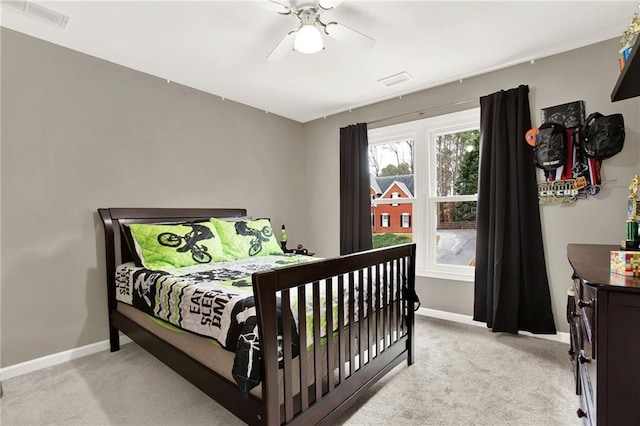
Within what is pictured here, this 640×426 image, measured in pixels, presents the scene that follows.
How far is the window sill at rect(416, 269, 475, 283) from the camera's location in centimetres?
313

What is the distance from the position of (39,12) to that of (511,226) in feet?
12.5

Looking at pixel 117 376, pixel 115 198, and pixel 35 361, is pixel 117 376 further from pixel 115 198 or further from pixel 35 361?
pixel 115 198

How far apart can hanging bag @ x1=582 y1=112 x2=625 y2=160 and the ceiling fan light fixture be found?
212 centimetres

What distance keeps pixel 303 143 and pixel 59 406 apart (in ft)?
12.1

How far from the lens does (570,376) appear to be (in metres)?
2.03

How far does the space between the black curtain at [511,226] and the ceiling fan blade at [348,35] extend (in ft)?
4.86

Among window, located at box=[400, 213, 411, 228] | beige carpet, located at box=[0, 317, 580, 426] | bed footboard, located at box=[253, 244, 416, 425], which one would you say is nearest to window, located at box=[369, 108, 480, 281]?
window, located at box=[400, 213, 411, 228]

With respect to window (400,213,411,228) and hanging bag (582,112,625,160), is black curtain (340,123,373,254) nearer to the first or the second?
window (400,213,411,228)

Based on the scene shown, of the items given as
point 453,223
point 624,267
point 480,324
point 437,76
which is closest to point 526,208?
point 453,223

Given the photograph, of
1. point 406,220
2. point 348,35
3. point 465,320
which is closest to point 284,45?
point 348,35

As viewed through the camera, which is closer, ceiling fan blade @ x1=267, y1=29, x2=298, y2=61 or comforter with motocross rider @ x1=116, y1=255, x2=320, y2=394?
comforter with motocross rider @ x1=116, y1=255, x2=320, y2=394

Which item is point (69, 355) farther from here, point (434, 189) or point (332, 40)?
point (434, 189)

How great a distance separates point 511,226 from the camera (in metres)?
2.70

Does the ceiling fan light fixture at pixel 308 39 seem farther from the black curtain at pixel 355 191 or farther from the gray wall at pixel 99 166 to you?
the black curtain at pixel 355 191
